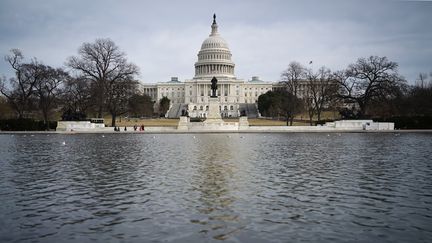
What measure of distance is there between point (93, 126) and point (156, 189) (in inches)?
1788

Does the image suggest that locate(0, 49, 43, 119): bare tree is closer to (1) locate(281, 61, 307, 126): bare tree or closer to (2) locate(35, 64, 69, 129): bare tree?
(2) locate(35, 64, 69, 129): bare tree

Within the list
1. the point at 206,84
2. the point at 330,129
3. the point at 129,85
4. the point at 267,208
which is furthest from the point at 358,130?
the point at 206,84

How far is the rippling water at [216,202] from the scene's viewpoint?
24.2ft

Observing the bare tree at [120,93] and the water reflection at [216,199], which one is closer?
the water reflection at [216,199]

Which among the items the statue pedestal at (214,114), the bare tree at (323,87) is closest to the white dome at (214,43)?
the bare tree at (323,87)

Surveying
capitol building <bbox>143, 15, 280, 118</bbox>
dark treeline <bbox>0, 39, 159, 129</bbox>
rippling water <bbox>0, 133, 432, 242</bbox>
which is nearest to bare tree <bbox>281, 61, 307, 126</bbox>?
dark treeline <bbox>0, 39, 159, 129</bbox>

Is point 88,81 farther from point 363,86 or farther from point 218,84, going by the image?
point 218,84

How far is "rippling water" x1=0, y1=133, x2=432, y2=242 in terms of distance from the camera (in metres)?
7.38

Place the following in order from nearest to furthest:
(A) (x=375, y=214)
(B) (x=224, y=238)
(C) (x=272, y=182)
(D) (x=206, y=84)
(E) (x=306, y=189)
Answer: (B) (x=224, y=238)
(A) (x=375, y=214)
(E) (x=306, y=189)
(C) (x=272, y=182)
(D) (x=206, y=84)

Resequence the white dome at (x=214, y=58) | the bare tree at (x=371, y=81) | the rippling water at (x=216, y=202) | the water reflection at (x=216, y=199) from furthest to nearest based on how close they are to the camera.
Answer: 1. the white dome at (x=214, y=58)
2. the bare tree at (x=371, y=81)
3. the water reflection at (x=216, y=199)
4. the rippling water at (x=216, y=202)

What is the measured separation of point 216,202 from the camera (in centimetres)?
965

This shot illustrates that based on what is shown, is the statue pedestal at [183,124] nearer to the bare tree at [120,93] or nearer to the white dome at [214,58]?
the bare tree at [120,93]

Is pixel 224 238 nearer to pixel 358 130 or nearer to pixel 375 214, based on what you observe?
pixel 375 214

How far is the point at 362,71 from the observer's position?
56938 millimetres
